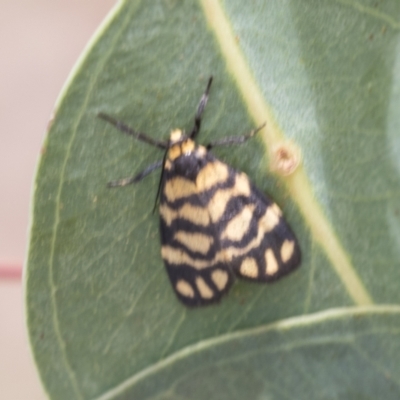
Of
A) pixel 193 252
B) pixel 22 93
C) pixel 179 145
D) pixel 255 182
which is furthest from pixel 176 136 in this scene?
pixel 22 93

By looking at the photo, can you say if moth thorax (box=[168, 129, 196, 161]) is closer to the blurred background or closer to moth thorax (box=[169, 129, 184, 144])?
moth thorax (box=[169, 129, 184, 144])

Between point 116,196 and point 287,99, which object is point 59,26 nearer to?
point 116,196

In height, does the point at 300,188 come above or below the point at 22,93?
below

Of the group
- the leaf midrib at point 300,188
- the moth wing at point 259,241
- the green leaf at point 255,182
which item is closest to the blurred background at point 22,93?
the green leaf at point 255,182

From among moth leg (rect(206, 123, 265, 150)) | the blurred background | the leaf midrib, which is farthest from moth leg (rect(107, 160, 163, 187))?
the blurred background

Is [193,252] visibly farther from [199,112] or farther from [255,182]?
[199,112]

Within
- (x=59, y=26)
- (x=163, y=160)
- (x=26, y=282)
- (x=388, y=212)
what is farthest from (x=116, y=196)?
(x=59, y=26)

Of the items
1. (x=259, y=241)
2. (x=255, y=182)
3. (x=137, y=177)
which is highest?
(x=137, y=177)
